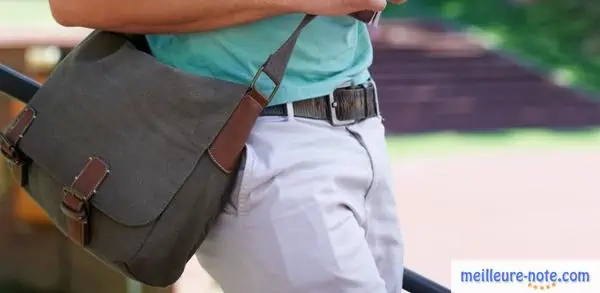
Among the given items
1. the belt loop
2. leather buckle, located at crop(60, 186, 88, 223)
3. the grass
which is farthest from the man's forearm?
the grass

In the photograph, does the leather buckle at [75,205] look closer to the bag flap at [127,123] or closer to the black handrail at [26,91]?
the bag flap at [127,123]

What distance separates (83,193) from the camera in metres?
1.29

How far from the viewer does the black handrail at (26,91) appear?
160 cm

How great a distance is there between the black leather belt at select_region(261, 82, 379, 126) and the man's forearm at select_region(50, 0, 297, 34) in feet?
0.44

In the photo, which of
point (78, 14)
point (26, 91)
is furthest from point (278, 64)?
point (26, 91)

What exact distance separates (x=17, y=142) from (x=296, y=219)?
0.46 m

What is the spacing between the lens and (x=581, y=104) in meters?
5.50

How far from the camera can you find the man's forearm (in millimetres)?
1250

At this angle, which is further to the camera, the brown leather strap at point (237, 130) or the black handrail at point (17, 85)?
the black handrail at point (17, 85)

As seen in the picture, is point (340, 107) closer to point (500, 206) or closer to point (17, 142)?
point (17, 142)

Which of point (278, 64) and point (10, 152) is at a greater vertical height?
point (278, 64)

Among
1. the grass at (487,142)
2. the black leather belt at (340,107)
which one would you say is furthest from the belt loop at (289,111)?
the grass at (487,142)

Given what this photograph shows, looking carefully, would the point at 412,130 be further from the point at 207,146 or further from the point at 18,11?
the point at 207,146

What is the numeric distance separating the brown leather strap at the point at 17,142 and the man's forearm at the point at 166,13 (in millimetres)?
169
